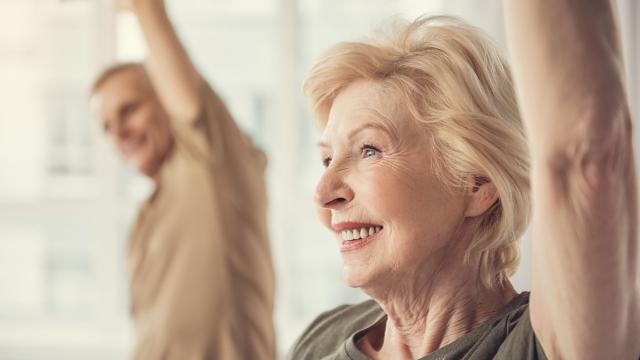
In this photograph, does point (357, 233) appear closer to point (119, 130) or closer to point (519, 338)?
point (519, 338)

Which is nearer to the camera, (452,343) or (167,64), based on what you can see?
(452,343)

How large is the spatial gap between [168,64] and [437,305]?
170 cm

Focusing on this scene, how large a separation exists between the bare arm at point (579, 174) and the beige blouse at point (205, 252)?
1.99 m

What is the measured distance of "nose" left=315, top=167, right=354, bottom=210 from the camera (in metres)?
1.34

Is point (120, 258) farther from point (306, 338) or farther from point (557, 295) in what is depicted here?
point (557, 295)

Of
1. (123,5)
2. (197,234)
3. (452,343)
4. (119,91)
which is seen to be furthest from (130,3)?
(452,343)

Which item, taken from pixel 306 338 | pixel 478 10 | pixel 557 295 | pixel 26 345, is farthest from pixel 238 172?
pixel 26 345

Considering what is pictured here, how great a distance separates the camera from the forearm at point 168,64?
2787 millimetres

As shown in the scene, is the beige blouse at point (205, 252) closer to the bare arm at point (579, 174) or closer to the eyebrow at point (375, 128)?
the eyebrow at point (375, 128)

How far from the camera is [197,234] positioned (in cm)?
294

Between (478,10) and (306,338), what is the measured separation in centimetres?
405

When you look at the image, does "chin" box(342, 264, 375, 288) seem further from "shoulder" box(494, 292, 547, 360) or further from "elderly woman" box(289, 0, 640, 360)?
"shoulder" box(494, 292, 547, 360)

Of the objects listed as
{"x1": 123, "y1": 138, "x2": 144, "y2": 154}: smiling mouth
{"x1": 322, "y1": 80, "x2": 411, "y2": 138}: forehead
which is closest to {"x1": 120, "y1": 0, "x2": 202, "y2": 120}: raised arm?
{"x1": 123, "y1": 138, "x2": 144, "y2": 154}: smiling mouth

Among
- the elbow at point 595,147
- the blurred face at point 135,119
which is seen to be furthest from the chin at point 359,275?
the blurred face at point 135,119
